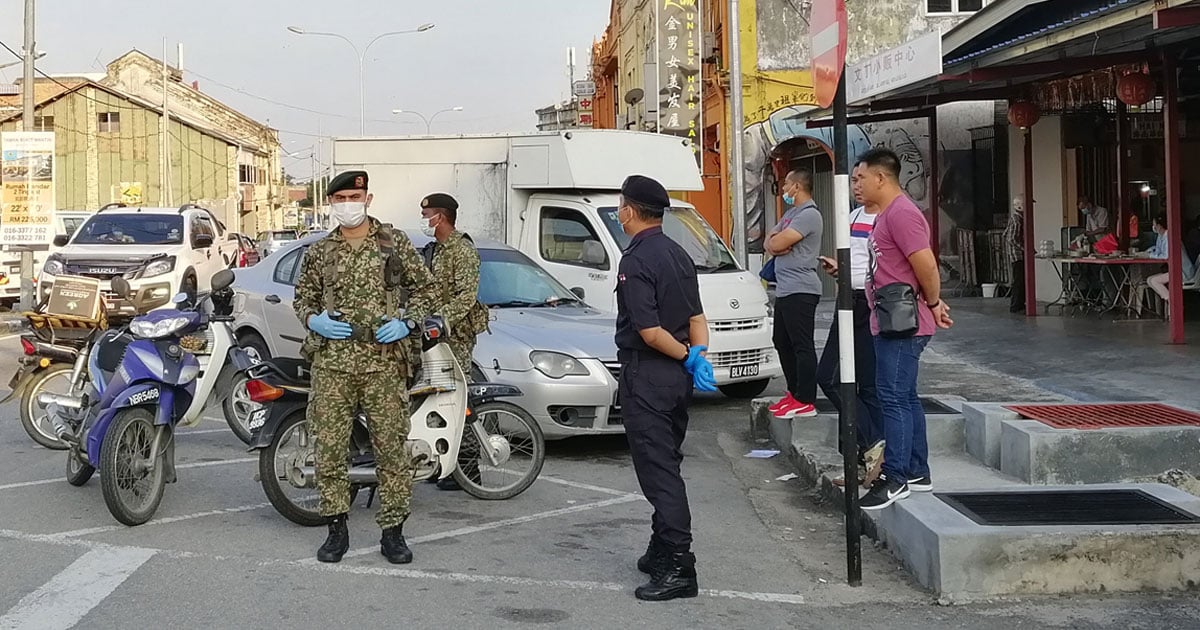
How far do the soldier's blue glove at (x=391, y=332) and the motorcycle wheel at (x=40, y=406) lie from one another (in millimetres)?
4185

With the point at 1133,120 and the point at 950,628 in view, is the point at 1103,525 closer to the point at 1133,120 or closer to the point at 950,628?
the point at 950,628

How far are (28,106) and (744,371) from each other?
61.9ft

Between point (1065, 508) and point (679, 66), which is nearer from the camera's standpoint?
point (1065, 508)

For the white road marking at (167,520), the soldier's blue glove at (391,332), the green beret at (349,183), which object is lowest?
the white road marking at (167,520)

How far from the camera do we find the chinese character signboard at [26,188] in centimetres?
2120

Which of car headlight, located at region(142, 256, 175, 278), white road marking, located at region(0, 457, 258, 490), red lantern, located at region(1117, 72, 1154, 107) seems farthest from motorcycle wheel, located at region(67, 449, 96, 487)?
red lantern, located at region(1117, 72, 1154, 107)

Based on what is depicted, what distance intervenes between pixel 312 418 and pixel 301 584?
31.1 inches

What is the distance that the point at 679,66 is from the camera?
27203mm

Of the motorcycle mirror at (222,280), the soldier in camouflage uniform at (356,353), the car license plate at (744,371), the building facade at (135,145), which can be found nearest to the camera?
the soldier in camouflage uniform at (356,353)

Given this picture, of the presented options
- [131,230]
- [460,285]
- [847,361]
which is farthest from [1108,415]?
[131,230]

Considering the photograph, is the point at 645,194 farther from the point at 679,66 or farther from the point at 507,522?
the point at 679,66

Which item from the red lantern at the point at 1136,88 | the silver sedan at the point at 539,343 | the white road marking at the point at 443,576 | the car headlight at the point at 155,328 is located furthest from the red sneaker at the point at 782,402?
the red lantern at the point at 1136,88

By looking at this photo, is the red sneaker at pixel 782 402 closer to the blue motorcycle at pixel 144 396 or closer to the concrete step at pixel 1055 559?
the concrete step at pixel 1055 559

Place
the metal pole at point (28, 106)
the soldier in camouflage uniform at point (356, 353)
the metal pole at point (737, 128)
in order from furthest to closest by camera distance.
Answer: the metal pole at point (28, 106), the metal pole at point (737, 128), the soldier in camouflage uniform at point (356, 353)
